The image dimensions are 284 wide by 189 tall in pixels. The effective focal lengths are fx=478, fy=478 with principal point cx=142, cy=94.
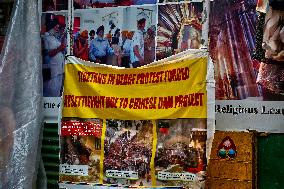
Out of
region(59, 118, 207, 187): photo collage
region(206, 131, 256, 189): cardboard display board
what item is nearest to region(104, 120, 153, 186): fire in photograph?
region(59, 118, 207, 187): photo collage

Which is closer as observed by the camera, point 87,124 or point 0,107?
point 87,124

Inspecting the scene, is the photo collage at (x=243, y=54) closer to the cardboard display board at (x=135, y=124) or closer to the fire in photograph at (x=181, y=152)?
the cardboard display board at (x=135, y=124)

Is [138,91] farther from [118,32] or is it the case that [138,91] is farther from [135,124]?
[118,32]

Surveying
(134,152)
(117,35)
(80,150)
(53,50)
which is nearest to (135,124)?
(134,152)

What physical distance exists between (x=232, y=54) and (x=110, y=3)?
149 cm

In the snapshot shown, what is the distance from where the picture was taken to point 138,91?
15.9 feet

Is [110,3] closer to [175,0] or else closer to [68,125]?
[175,0]

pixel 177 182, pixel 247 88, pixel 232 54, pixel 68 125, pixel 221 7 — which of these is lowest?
pixel 177 182

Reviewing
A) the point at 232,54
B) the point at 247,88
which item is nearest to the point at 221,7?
the point at 232,54

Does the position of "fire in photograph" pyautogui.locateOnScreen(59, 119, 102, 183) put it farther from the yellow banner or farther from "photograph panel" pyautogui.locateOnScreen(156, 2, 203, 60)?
"photograph panel" pyautogui.locateOnScreen(156, 2, 203, 60)

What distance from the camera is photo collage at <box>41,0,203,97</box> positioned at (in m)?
4.86

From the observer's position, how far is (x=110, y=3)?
5.23 meters

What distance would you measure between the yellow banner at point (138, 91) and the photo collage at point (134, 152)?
92 mm

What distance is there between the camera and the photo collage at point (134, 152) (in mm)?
4562
